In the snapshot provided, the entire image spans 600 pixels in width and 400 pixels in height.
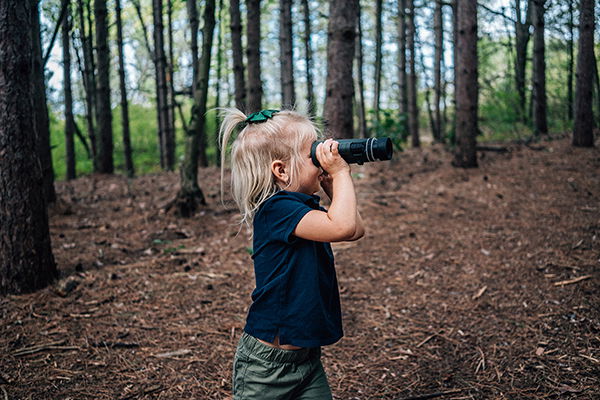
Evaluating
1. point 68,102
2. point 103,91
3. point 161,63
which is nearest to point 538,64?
point 161,63

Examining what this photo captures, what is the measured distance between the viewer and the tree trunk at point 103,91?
31.7 feet

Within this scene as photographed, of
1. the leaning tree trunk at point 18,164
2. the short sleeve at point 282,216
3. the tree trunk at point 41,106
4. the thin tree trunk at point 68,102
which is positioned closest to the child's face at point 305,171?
the short sleeve at point 282,216

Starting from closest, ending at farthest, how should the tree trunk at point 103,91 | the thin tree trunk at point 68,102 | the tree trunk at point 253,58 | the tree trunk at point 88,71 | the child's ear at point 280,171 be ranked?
1. the child's ear at point 280,171
2. the tree trunk at point 253,58
3. the tree trunk at point 88,71
4. the tree trunk at point 103,91
5. the thin tree trunk at point 68,102

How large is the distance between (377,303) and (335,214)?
2.31 meters

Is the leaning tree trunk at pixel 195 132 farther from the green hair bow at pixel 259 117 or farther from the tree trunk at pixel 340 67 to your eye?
the green hair bow at pixel 259 117

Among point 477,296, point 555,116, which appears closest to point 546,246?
point 477,296

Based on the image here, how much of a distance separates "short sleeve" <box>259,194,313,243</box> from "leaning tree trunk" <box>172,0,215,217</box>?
4.15 meters

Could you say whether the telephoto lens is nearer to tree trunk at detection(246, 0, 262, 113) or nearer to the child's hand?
the child's hand

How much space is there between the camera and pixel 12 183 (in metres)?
3.37

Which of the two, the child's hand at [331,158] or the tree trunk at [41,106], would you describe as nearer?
the child's hand at [331,158]

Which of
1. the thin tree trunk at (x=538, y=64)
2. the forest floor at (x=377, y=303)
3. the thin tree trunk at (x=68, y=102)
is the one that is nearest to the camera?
the forest floor at (x=377, y=303)

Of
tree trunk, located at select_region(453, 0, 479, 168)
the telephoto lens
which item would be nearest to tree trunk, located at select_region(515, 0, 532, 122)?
tree trunk, located at select_region(453, 0, 479, 168)

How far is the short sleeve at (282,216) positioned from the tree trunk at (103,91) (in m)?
9.62

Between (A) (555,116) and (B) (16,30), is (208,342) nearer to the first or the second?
(B) (16,30)
